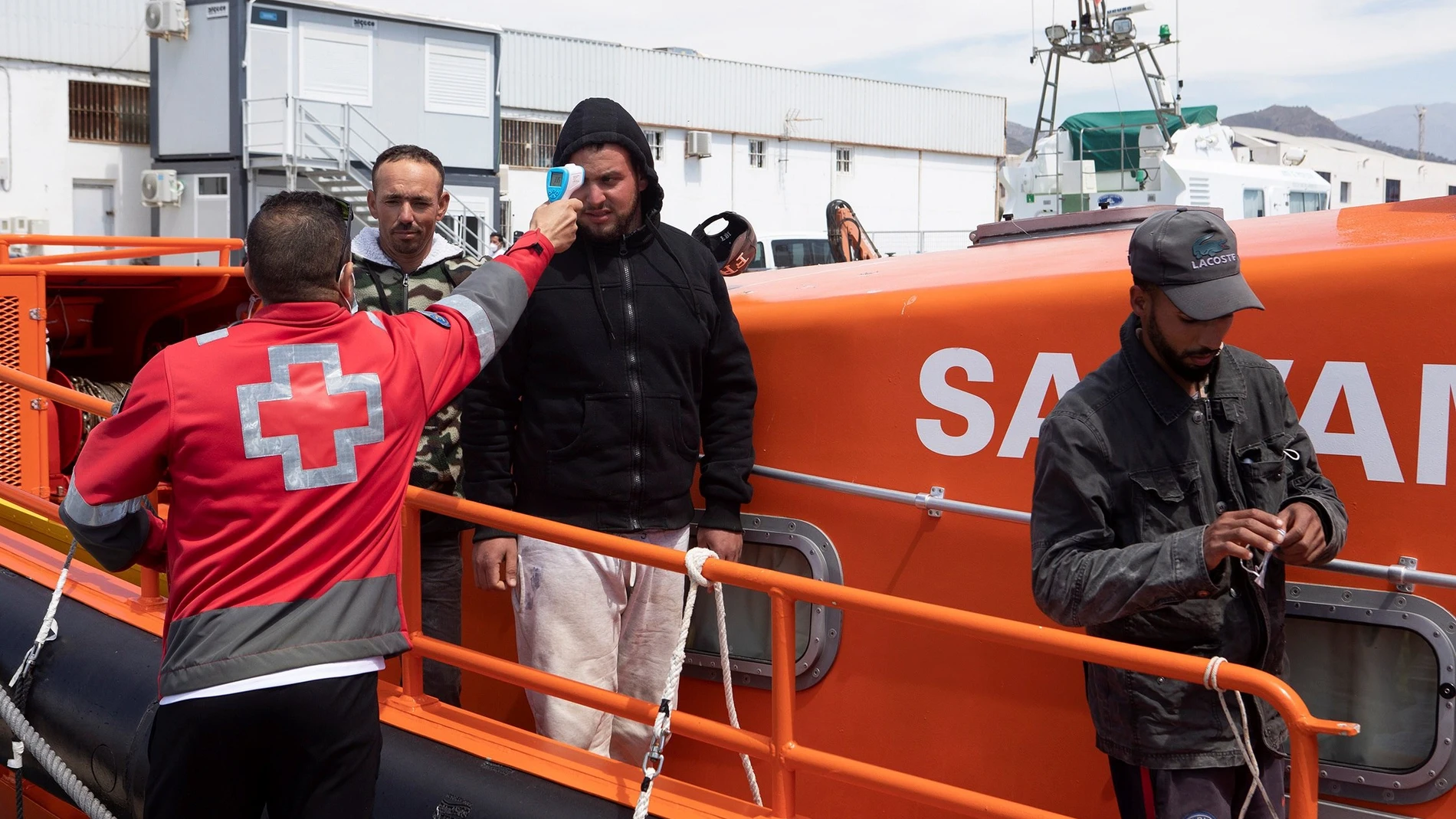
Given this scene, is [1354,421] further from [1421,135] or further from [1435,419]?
[1421,135]

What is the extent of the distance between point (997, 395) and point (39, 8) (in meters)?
28.0

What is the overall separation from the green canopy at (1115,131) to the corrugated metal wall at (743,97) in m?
16.8

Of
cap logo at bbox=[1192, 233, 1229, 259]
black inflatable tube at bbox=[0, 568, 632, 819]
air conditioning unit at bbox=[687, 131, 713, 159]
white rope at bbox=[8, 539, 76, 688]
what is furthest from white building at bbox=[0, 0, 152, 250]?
cap logo at bbox=[1192, 233, 1229, 259]

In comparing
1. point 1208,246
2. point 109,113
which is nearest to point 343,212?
point 1208,246

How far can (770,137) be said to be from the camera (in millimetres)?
40438

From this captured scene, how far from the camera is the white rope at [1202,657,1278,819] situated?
2.02 m

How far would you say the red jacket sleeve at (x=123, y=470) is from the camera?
92.8 inches

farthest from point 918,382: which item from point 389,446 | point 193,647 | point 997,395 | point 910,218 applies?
point 910,218

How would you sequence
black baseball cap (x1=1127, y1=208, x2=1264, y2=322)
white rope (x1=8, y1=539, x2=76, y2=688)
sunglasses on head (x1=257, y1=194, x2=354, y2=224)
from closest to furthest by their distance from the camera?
black baseball cap (x1=1127, y1=208, x2=1264, y2=322)
sunglasses on head (x1=257, y1=194, x2=354, y2=224)
white rope (x1=8, y1=539, x2=76, y2=688)

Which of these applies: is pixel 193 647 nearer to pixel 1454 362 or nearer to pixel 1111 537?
pixel 1111 537

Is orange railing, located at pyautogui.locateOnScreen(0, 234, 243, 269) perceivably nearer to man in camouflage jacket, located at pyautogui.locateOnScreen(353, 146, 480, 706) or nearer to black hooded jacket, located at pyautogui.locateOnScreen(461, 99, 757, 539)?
man in camouflage jacket, located at pyautogui.locateOnScreen(353, 146, 480, 706)

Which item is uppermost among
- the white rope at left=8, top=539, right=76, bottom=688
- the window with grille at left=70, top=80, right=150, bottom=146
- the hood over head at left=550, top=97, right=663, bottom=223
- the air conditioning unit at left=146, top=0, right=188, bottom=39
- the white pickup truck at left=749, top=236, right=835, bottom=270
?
the air conditioning unit at left=146, top=0, right=188, bottom=39

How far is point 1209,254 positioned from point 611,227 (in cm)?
156

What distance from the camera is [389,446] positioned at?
2518 millimetres
